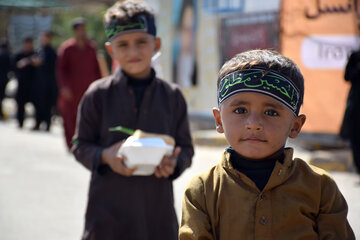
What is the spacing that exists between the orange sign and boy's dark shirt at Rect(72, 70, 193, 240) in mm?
5407

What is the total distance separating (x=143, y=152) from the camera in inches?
123

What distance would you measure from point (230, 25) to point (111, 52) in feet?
23.1

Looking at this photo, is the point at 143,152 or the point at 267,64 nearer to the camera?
the point at 267,64

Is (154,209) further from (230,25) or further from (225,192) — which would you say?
(230,25)

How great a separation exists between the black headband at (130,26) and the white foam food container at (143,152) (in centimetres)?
58

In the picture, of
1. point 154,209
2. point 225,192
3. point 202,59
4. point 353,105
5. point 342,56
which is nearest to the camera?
point 225,192

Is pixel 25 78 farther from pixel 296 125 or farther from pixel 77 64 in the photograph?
pixel 296 125

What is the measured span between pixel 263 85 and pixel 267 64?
0.27 ft

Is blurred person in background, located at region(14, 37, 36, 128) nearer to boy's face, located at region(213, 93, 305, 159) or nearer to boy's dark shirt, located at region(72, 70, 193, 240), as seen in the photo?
boy's dark shirt, located at region(72, 70, 193, 240)

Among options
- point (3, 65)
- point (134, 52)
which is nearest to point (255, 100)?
point (134, 52)

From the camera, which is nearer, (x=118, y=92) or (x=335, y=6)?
(x=118, y=92)

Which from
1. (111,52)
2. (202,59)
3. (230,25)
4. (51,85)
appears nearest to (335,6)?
(230,25)

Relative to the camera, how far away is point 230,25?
10352 mm

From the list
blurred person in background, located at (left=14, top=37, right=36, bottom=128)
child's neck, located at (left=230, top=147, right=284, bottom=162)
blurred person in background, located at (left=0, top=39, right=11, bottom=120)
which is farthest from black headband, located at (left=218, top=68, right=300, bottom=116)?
blurred person in background, located at (left=0, top=39, right=11, bottom=120)
